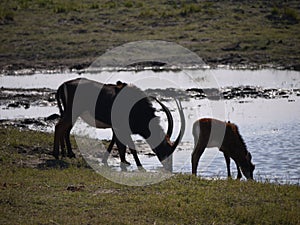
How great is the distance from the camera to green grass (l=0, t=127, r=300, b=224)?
748 cm

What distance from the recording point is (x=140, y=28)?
2894 centimetres

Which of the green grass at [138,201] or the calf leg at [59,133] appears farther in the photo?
the calf leg at [59,133]

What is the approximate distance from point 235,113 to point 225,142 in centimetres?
594

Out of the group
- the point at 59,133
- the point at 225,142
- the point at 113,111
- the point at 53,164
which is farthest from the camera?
the point at 113,111

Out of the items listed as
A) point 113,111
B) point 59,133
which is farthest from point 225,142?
point 59,133

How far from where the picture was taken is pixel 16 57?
1029 inches

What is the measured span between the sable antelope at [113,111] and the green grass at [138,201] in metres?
1.43

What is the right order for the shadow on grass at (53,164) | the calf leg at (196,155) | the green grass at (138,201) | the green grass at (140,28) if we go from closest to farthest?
the green grass at (138,201)
the shadow on grass at (53,164)
the calf leg at (196,155)
the green grass at (140,28)

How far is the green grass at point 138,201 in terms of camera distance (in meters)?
7.48

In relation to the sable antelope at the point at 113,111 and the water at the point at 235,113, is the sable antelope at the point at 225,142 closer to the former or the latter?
the water at the point at 235,113

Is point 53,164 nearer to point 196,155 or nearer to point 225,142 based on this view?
point 196,155

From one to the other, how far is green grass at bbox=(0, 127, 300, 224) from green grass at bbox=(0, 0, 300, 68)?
52.2 ft

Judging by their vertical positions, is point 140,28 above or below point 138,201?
above

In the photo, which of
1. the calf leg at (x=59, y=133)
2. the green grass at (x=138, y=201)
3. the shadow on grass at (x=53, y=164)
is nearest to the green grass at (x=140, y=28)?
the calf leg at (x=59, y=133)
